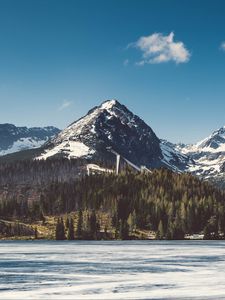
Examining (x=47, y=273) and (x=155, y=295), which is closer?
(x=155, y=295)

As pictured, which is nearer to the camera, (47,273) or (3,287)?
(3,287)

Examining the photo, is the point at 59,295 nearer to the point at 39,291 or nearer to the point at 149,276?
the point at 39,291

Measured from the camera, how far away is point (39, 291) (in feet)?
172

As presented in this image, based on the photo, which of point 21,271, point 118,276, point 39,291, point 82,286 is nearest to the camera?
point 39,291

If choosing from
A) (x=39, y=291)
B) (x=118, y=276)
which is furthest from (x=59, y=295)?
(x=118, y=276)

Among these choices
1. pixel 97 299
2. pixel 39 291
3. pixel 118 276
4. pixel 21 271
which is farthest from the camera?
pixel 21 271

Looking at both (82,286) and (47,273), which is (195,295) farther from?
(47,273)

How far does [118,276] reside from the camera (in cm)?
6762

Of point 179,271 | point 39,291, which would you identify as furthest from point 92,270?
point 39,291

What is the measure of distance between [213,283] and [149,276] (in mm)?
10879

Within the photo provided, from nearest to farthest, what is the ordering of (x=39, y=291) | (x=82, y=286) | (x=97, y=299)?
(x=97, y=299) → (x=39, y=291) → (x=82, y=286)

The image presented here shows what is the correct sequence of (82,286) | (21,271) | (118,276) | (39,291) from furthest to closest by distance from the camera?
1. (21,271)
2. (118,276)
3. (82,286)
4. (39,291)

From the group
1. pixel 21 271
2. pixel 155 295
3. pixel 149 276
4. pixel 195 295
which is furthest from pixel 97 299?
pixel 21 271

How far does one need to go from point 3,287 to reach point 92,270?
2357cm
